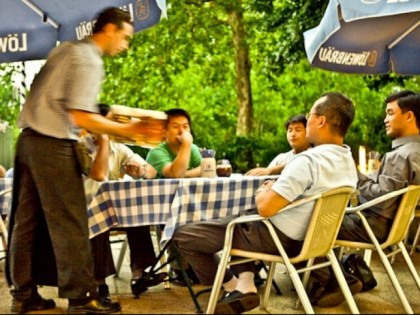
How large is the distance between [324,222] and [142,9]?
272 cm

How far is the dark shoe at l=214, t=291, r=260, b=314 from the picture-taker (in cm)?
437

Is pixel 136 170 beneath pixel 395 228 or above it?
above

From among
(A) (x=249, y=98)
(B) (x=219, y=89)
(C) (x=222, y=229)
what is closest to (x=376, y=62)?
(C) (x=222, y=229)

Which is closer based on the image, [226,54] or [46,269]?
[46,269]

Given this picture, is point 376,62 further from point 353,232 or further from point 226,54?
point 226,54

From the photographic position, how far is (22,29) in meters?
6.60

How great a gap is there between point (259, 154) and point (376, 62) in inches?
191

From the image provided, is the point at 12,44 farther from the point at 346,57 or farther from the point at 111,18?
the point at 346,57

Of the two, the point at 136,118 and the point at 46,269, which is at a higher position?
the point at 136,118

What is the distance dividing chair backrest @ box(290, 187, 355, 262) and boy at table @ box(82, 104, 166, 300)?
127cm

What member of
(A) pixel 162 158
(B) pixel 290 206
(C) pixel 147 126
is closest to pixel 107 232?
(A) pixel 162 158

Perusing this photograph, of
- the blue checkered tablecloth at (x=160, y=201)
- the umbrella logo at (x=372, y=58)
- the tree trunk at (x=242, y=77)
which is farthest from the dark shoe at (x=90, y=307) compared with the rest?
Result: the tree trunk at (x=242, y=77)

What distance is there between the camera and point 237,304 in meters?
4.38

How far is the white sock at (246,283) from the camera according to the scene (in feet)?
14.8
